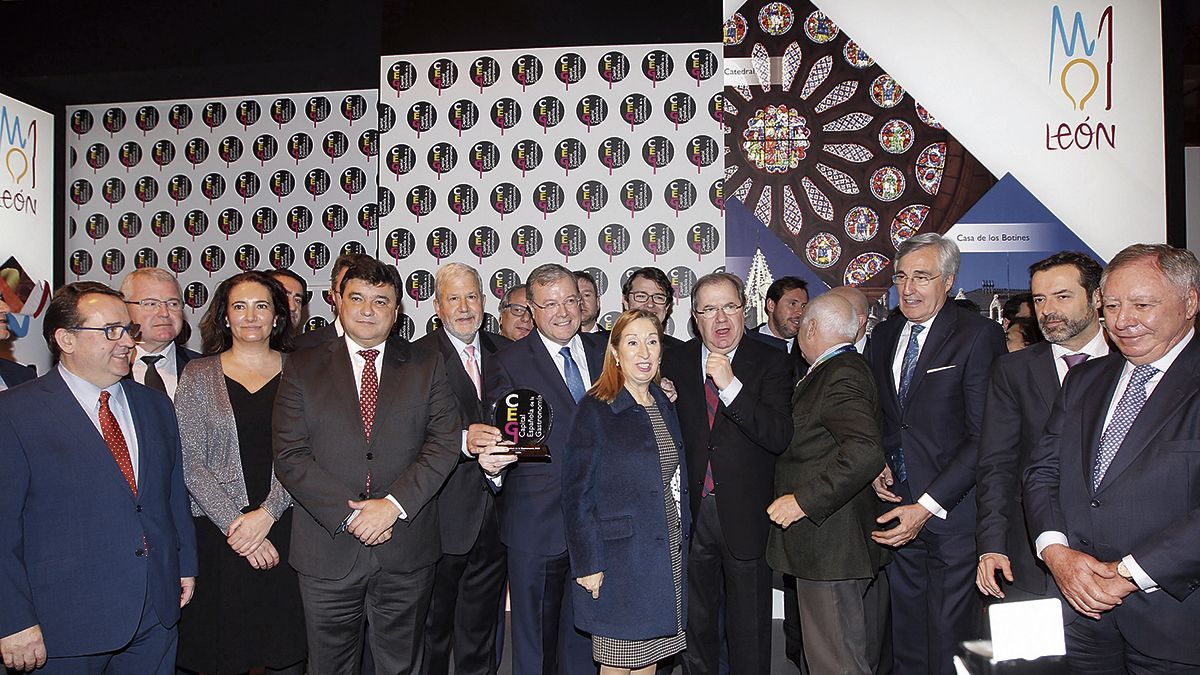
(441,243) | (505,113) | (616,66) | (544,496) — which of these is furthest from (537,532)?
(616,66)

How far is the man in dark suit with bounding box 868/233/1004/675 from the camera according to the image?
145 inches

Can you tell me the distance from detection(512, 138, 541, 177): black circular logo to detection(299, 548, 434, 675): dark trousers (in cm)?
371

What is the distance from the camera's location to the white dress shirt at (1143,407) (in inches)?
99.9

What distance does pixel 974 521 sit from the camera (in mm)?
3764

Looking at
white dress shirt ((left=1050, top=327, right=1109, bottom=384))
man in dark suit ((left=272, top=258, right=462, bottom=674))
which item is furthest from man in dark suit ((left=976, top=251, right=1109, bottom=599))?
man in dark suit ((left=272, top=258, right=462, bottom=674))

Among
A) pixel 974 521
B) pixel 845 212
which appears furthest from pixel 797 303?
pixel 974 521

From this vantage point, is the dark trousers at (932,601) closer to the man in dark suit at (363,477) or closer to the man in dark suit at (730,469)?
the man in dark suit at (730,469)

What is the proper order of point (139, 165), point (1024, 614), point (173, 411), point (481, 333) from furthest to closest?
1. point (139, 165)
2. point (481, 333)
3. point (173, 411)
4. point (1024, 614)

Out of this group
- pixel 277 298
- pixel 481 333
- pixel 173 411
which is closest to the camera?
pixel 173 411

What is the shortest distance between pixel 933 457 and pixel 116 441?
3.28m

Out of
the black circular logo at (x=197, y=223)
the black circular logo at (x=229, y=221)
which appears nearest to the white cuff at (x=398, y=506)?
the black circular logo at (x=229, y=221)

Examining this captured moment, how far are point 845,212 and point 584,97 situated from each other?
6.88 feet

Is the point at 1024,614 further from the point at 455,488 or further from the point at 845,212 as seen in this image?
the point at 845,212

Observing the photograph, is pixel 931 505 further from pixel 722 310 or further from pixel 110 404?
pixel 110 404
